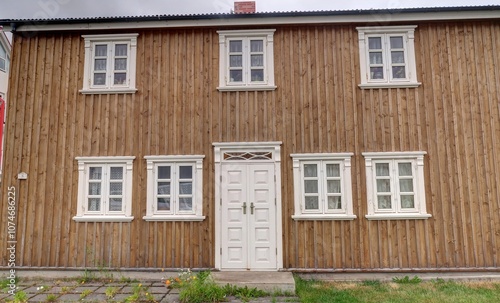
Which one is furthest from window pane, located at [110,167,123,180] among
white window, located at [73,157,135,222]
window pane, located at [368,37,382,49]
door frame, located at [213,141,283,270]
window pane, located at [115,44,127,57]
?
window pane, located at [368,37,382,49]

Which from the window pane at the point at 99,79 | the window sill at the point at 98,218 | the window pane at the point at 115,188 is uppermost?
the window pane at the point at 99,79

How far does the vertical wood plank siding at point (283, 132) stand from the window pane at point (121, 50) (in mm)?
391

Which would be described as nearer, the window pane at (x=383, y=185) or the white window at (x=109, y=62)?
the window pane at (x=383, y=185)

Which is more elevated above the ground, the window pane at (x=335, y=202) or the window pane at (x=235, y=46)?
the window pane at (x=235, y=46)

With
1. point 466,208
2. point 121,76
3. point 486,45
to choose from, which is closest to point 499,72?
point 486,45

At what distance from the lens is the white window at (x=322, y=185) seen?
26.9 ft

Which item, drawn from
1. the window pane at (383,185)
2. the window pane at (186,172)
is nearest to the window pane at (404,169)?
the window pane at (383,185)

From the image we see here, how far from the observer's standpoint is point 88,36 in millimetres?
8875

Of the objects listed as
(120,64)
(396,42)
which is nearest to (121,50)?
(120,64)

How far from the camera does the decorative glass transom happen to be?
840 centimetres

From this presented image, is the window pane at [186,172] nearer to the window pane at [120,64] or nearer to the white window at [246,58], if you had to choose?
the white window at [246,58]

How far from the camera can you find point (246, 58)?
344 inches

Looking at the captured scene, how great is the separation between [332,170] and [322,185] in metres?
0.42

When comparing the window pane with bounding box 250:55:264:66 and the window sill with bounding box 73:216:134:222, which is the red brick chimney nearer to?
the window pane with bounding box 250:55:264:66
